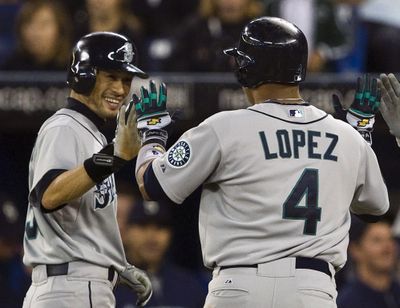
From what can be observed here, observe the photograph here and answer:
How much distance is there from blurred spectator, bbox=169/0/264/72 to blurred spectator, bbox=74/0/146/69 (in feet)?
1.09

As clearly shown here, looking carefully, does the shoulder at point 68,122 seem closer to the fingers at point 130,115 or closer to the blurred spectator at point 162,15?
the fingers at point 130,115

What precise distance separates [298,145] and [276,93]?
257 mm

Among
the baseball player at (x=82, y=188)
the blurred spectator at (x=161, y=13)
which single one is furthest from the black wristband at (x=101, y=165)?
the blurred spectator at (x=161, y=13)

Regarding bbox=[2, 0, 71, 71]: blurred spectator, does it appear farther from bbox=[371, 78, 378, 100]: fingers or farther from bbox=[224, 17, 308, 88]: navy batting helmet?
bbox=[224, 17, 308, 88]: navy batting helmet

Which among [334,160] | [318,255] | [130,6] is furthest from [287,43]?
[130,6]

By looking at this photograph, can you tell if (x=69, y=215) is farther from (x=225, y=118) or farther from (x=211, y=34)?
(x=211, y=34)

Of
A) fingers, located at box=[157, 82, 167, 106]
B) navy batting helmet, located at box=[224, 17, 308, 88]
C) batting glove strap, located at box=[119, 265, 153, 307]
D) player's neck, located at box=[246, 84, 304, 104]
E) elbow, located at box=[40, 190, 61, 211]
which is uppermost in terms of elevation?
navy batting helmet, located at box=[224, 17, 308, 88]

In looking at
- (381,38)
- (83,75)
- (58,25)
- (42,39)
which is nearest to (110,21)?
(58,25)

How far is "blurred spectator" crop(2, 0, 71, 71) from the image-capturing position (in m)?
9.39

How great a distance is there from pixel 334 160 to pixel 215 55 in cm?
423

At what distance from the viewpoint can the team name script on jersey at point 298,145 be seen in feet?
16.7

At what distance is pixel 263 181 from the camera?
5.06 meters

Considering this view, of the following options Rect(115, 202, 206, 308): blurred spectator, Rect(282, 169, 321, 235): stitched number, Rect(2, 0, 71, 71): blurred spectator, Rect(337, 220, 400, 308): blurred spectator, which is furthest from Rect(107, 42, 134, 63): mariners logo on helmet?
Rect(2, 0, 71, 71): blurred spectator

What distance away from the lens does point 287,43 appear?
5.19 metres
